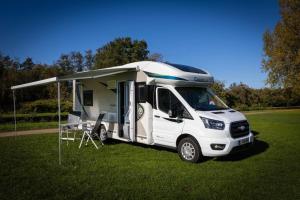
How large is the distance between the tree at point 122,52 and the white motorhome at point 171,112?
1202 inches

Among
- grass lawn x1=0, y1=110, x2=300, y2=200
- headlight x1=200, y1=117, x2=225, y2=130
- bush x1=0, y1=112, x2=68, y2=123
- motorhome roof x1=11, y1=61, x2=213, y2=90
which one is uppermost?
Result: motorhome roof x1=11, y1=61, x2=213, y2=90

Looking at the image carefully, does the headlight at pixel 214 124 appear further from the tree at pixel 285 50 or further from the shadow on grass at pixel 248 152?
the tree at pixel 285 50

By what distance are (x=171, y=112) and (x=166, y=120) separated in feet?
1.24

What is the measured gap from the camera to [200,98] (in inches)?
316

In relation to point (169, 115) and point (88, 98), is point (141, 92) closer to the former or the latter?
point (169, 115)

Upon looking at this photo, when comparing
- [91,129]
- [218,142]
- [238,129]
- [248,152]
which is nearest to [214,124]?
[218,142]

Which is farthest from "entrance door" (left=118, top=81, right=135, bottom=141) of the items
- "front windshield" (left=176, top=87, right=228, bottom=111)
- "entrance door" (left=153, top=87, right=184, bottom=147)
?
"front windshield" (left=176, top=87, right=228, bottom=111)

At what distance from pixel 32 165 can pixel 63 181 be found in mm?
1685

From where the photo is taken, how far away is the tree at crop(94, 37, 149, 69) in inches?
1572

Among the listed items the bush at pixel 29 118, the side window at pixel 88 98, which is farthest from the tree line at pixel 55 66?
the side window at pixel 88 98

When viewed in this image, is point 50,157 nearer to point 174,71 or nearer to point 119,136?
point 119,136

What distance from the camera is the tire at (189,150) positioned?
702 centimetres

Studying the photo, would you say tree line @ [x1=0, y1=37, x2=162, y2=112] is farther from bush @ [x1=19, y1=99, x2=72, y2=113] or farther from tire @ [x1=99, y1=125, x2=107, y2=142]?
tire @ [x1=99, y1=125, x2=107, y2=142]

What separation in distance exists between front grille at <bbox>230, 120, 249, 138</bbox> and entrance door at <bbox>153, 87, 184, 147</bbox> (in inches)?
50.6
